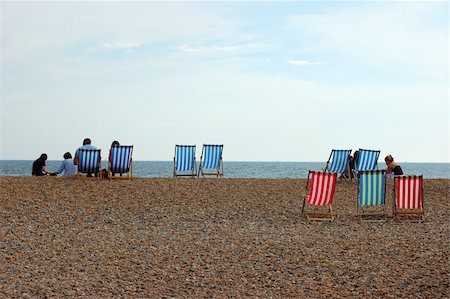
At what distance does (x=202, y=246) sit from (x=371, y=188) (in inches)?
135

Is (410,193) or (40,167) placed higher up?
(40,167)

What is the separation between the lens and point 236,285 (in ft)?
19.4

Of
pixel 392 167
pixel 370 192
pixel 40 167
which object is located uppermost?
pixel 392 167

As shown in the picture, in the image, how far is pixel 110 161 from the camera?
497 inches

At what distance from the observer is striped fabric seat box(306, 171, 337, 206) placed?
977 cm

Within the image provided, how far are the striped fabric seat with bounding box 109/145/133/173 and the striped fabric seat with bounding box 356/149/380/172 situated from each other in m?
4.63

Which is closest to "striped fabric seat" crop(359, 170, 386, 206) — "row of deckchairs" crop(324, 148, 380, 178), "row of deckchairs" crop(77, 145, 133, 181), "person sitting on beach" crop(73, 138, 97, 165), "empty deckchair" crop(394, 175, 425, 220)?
"empty deckchair" crop(394, 175, 425, 220)

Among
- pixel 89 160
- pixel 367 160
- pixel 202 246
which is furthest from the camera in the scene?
pixel 367 160

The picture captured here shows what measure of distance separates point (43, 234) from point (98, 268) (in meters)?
2.04

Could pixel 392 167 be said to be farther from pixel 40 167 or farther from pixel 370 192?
pixel 40 167

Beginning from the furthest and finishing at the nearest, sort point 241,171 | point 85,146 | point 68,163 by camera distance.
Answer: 1. point 241,171
2. point 68,163
3. point 85,146

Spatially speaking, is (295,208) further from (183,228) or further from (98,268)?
(98,268)

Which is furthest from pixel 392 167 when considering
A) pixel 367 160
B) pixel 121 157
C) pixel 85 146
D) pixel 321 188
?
pixel 85 146

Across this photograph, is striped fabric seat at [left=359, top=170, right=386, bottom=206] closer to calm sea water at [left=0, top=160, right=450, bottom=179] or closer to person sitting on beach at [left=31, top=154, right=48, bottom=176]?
person sitting on beach at [left=31, top=154, right=48, bottom=176]
